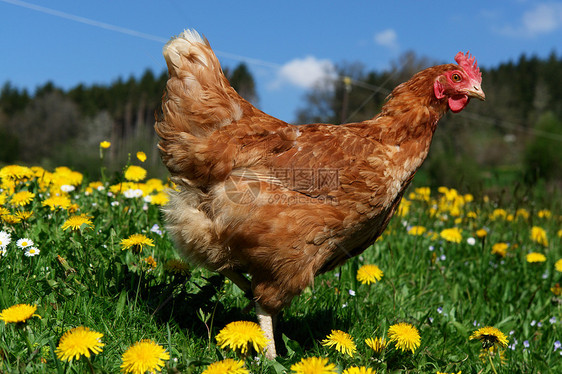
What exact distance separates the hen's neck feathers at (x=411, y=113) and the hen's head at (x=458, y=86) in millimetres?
33

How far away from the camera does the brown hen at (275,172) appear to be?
7.64 feet

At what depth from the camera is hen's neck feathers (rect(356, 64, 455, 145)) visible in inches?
105

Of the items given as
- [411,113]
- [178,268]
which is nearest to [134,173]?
[178,268]

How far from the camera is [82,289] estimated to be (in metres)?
2.43

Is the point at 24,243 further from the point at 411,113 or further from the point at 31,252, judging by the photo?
the point at 411,113

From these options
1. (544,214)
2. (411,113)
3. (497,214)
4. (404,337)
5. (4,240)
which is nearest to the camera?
(404,337)

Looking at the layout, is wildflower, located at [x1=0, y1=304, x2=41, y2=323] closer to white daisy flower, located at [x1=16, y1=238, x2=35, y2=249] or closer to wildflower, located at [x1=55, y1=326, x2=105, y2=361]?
wildflower, located at [x1=55, y1=326, x2=105, y2=361]

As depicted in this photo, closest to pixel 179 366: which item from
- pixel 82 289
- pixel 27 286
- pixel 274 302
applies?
pixel 274 302

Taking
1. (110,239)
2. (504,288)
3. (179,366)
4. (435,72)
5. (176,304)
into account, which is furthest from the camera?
(504,288)

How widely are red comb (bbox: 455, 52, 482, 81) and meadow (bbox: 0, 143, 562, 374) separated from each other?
1425mm

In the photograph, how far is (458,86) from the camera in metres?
2.75

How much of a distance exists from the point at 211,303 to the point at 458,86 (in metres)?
2.06

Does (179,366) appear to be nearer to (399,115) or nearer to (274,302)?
(274,302)

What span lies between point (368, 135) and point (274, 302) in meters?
1.16
